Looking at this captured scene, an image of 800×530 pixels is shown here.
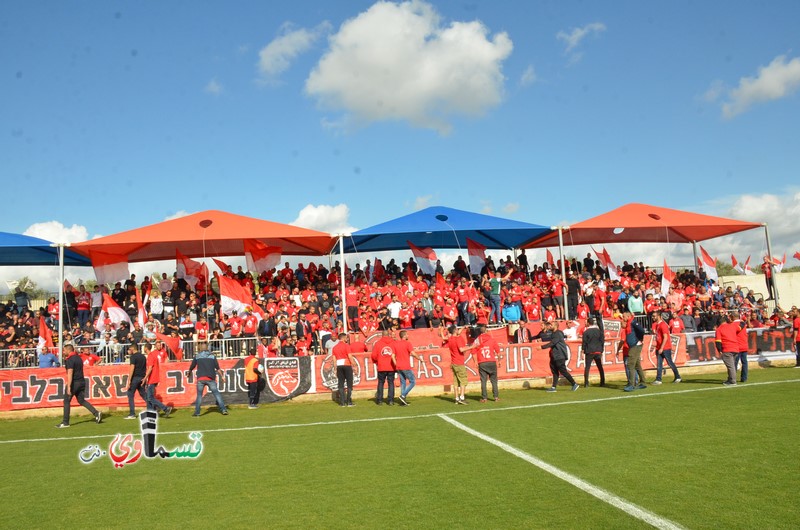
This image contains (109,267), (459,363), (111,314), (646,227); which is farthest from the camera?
(646,227)

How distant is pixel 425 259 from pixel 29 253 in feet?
50.1

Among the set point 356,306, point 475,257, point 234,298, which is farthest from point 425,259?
point 234,298

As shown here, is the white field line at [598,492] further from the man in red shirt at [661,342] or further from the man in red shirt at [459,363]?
the man in red shirt at [661,342]

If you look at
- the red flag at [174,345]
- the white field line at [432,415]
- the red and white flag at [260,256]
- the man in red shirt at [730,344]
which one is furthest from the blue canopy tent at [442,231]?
the white field line at [432,415]

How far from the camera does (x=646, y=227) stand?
24.7 metres

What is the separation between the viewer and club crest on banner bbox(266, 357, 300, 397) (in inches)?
682

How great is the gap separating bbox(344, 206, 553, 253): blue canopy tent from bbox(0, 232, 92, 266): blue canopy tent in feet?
Answer: 34.9

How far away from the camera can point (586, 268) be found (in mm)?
27156

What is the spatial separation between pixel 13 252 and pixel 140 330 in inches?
305

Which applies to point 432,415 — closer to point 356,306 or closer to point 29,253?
point 356,306

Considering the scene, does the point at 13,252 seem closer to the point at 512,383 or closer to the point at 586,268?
the point at 512,383

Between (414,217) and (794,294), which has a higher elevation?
(414,217)

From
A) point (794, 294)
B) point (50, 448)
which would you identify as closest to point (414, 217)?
point (50, 448)

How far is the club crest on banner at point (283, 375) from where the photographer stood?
17312 millimetres
